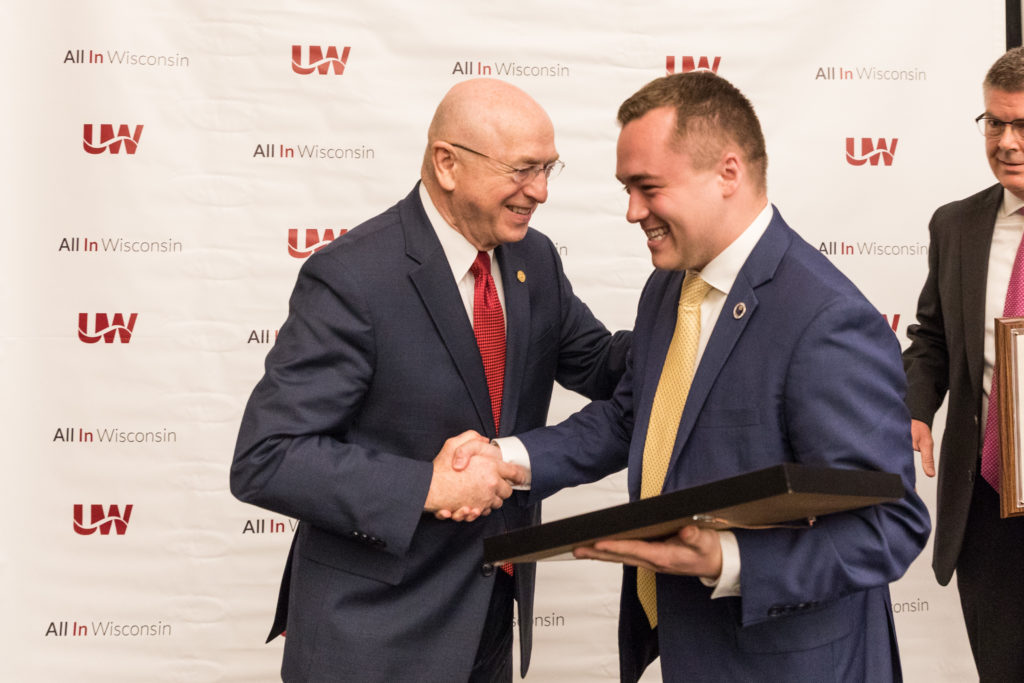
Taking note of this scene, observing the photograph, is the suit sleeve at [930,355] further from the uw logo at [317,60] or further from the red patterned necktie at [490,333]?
the uw logo at [317,60]

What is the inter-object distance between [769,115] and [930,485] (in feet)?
5.29

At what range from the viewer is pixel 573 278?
12.6 ft

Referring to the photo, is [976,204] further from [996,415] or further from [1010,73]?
[996,415]

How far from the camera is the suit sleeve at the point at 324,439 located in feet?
6.73

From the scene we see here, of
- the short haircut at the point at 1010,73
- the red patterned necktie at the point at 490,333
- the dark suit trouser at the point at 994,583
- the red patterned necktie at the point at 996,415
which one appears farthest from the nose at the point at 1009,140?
the red patterned necktie at the point at 490,333

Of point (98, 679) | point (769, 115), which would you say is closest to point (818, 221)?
point (769, 115)

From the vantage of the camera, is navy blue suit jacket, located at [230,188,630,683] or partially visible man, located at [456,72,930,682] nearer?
partially visible man, located at [456,72,930,682]

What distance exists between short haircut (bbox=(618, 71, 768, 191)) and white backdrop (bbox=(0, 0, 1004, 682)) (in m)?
1.90

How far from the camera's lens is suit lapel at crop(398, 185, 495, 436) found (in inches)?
87.5

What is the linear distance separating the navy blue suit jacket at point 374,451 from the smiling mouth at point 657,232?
493 millimetres

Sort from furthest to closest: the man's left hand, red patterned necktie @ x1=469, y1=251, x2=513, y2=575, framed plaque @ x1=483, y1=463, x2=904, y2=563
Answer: red patterned necktie @ x1=469, y1=251, x2=513, y2=575, the man's left hand, framed plaque @ x1=483, y1=463, x2=904, y2=563

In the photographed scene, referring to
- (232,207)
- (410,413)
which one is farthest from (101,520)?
(410,413)

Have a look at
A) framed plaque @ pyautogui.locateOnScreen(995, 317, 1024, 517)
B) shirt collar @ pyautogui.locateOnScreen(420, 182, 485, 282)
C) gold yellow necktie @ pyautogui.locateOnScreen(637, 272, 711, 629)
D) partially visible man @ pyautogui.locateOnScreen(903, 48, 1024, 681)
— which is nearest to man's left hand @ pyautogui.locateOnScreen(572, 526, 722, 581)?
gold yellow necktie @ pyautogui.locateOnScreen(637, 272, 711, 629)

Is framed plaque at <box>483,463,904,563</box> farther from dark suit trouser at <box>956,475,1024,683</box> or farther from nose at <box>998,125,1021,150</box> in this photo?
nose at <box>998,125,1021,150</box>
